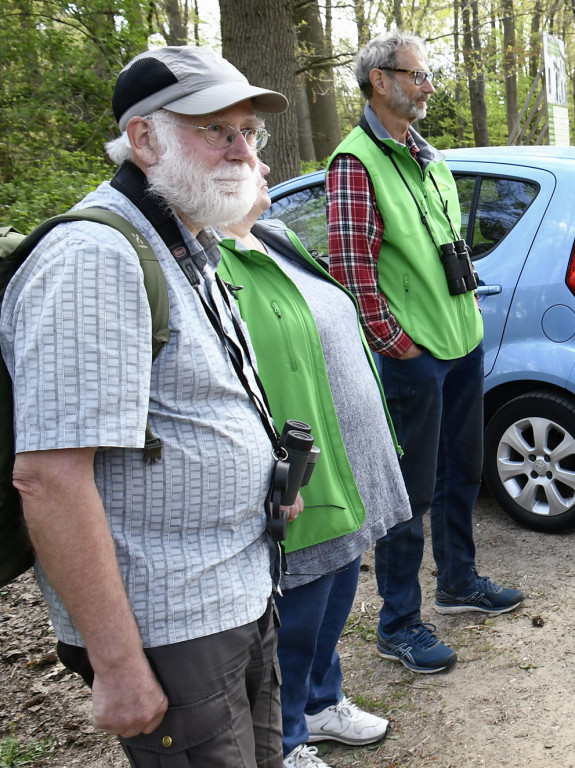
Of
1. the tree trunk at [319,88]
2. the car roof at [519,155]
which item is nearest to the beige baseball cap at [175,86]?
the car roof at [519,155]

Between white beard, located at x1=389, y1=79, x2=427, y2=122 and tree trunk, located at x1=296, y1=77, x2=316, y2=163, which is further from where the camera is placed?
tree trunk, located at x1=296, y1=77, x2=316, y2=163

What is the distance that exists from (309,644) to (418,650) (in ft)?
3.03

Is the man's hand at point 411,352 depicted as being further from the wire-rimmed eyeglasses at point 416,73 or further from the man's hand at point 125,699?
the man's hand at point 125,699

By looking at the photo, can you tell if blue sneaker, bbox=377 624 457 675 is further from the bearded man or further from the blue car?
the bearded man

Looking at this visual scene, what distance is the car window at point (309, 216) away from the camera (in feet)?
15.3

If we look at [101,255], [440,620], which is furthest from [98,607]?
[440,620]

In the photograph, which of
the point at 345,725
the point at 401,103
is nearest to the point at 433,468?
the point at 345,725

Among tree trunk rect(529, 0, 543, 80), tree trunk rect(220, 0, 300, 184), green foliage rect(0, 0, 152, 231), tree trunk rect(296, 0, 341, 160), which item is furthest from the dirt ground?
tree trunk rect(529, 0, 543, 80)

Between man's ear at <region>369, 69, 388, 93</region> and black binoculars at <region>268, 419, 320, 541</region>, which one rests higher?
man's ear at <region>369, 69, 388, 93</region>

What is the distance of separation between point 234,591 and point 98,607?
27 cm

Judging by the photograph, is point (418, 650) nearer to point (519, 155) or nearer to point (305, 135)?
point (519, 155)

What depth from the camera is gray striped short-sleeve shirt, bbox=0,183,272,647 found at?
1312 millimetres

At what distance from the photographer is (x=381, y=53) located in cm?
314

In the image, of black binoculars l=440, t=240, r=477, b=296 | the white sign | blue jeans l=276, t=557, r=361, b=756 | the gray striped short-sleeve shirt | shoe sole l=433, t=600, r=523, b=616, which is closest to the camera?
the gray striped short-sleeve shirt
